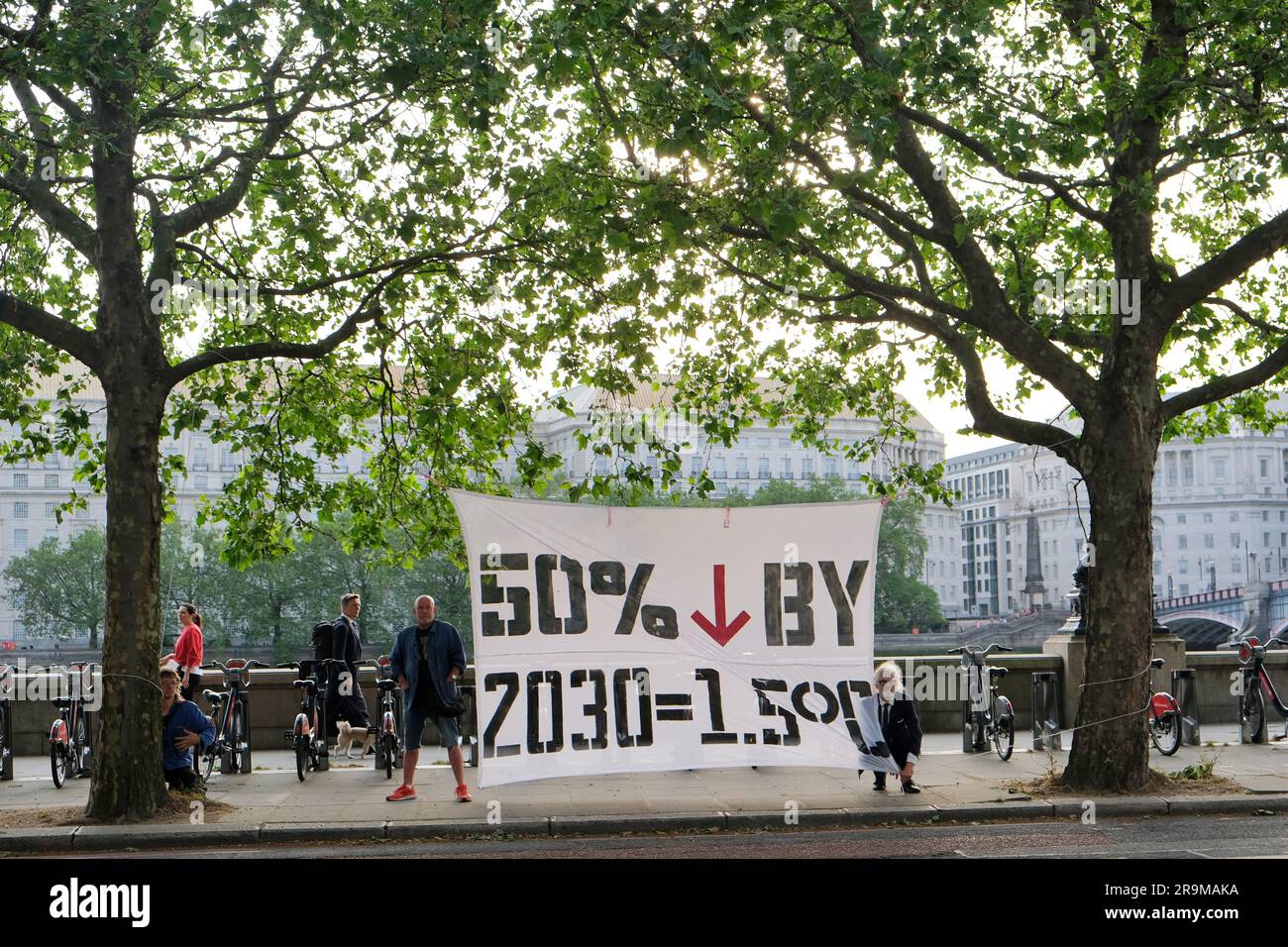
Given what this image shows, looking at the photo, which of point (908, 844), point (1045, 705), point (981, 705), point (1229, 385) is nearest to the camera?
point (908, 844)

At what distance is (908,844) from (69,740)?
962cm

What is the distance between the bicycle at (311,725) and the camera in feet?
48.0

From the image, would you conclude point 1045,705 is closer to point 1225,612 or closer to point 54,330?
point 54,330

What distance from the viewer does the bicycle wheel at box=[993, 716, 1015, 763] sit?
1561cm

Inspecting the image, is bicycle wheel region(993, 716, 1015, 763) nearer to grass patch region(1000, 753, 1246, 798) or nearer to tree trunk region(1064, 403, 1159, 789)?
grass patch region(1000, 753, 1246, 798)

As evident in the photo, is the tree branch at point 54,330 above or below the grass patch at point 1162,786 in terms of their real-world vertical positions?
above

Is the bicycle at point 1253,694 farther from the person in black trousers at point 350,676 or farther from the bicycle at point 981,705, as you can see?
the person in black trousers at point 350,676

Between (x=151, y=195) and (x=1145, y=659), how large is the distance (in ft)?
34.8

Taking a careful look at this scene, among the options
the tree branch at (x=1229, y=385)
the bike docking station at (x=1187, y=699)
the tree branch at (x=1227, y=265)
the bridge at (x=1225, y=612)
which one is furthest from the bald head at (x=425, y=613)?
the bridge at (x=1225, y=612)

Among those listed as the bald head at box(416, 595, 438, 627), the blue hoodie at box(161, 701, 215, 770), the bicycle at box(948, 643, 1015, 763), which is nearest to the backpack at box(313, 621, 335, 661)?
the blue hoodie at box(161, 701, 215, 770)

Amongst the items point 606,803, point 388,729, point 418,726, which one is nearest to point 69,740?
point 388,729

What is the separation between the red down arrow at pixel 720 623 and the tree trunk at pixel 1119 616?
133 inches

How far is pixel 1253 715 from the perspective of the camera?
17391 millimetres

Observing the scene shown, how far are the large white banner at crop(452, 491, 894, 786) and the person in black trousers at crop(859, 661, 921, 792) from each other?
191mm
